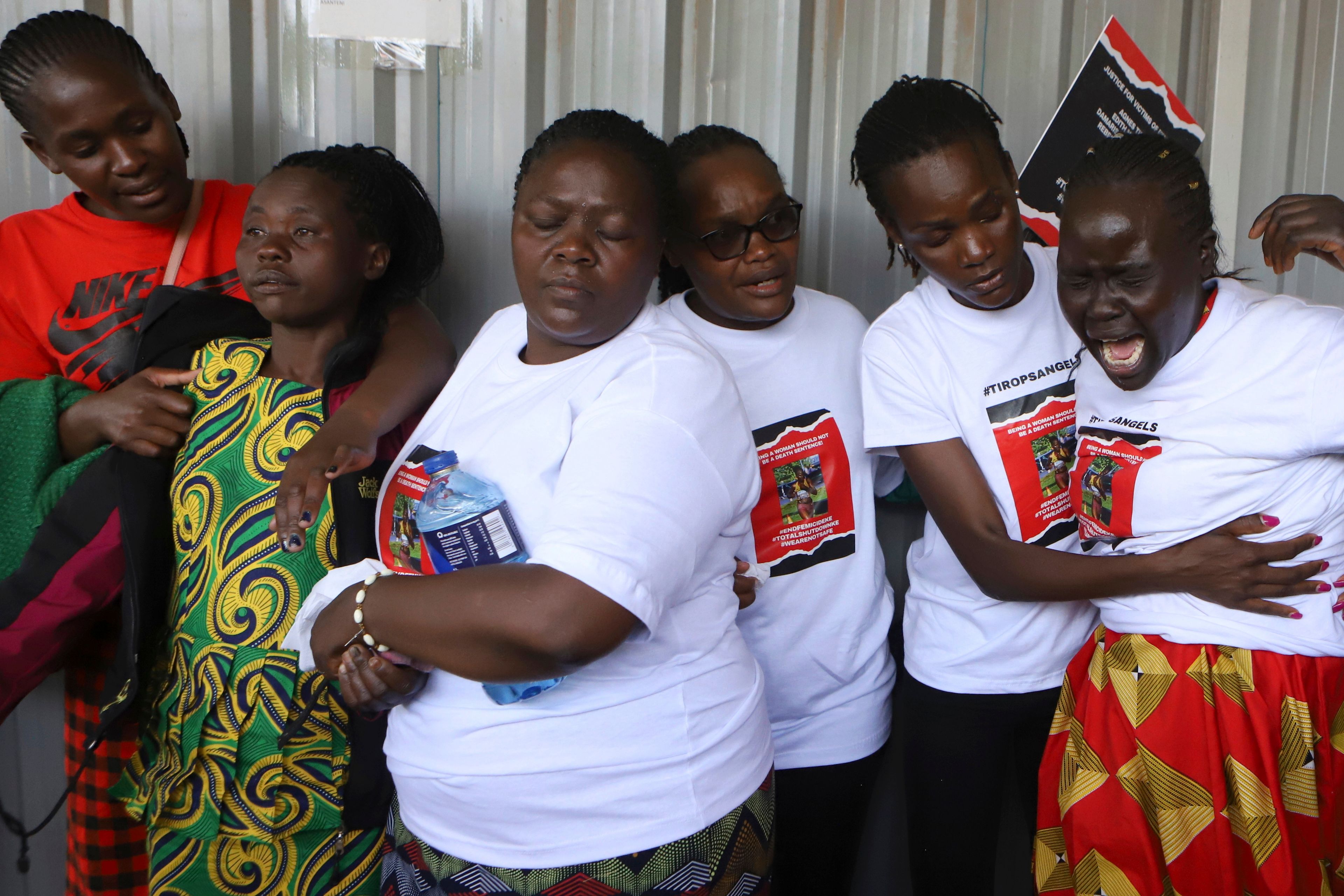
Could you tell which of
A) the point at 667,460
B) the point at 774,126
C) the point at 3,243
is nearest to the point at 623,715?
the point at 667,460

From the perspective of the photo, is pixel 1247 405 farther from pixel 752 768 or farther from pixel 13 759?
pixel 13 759

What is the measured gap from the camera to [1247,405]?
1340 mm

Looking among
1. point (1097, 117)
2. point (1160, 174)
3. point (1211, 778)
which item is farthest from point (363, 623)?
point (1097, 117)

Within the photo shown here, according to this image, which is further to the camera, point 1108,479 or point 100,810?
point 100,810

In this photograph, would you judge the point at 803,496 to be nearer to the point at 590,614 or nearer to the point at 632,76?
the point at 590,614

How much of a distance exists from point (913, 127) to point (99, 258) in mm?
1606

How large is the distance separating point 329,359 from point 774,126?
1.15m

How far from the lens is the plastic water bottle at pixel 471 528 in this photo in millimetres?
1166

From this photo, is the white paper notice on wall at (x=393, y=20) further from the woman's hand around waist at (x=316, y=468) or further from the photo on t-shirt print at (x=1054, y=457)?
the photo on t-shirt print at (x=1054, y=457)

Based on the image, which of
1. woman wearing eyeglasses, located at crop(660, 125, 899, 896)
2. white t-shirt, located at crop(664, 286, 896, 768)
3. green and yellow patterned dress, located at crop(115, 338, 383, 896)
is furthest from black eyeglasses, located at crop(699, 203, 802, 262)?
green and yellow patterned dress, located at crop(115, 338, 383, 896)

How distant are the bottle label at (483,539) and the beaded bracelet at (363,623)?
0.09 metres

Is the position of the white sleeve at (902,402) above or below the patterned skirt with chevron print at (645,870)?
above

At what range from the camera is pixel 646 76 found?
2176mm

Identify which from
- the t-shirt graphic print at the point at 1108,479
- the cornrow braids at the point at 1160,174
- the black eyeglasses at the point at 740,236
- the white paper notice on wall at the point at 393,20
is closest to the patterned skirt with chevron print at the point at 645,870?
the t-shirt graphic print at the point at 1108,479
